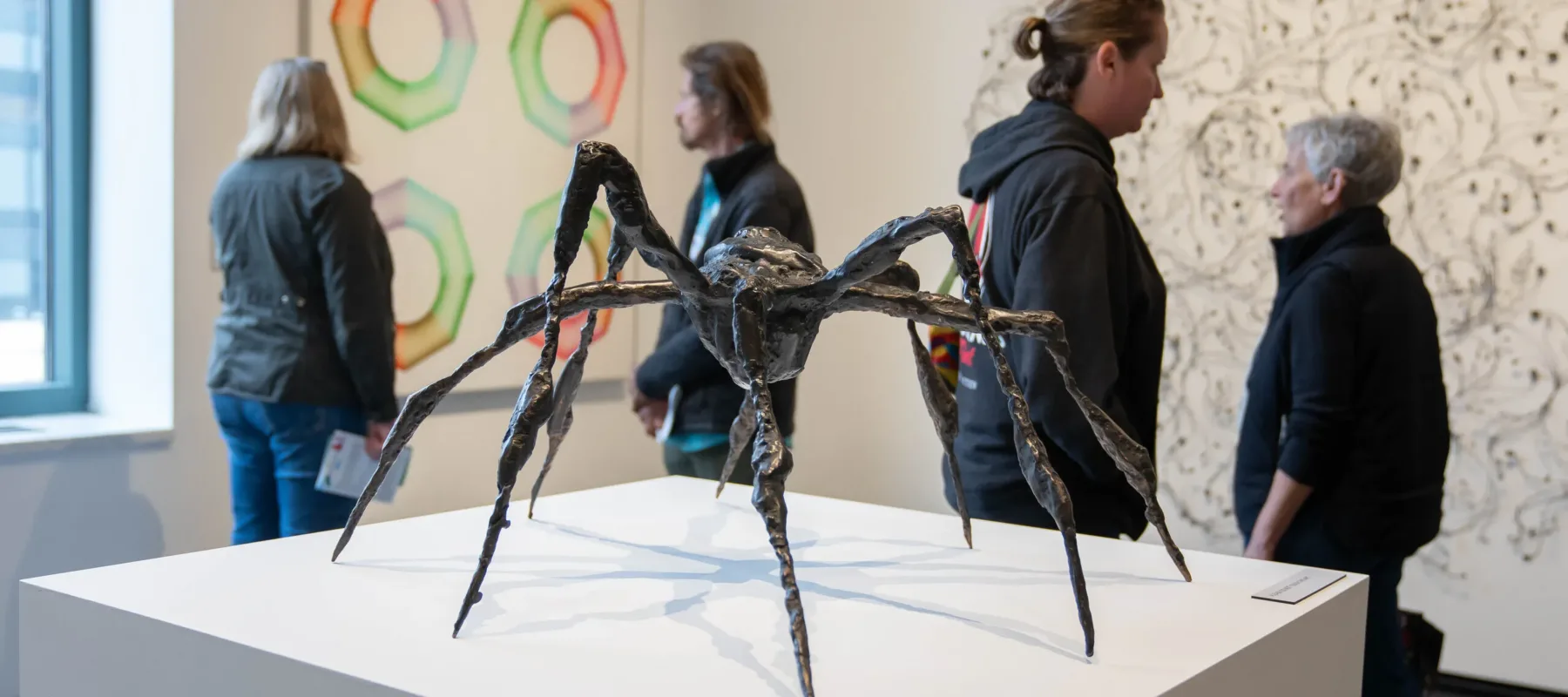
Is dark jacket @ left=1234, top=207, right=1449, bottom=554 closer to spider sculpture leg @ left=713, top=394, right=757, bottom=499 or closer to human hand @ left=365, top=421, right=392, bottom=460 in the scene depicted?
spider sculpture leg @ left=713, top=394, right=757, bottom=499

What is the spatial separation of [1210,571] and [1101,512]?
0.92 ft

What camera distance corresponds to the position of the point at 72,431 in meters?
2.52

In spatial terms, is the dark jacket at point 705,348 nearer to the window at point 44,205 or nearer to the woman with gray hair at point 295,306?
the woman with gray hair at point 295,306

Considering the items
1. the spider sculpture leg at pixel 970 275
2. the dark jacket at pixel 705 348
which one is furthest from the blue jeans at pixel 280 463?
the spider sculpture leg at pixel 970 275

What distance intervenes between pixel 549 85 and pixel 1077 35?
2107mm

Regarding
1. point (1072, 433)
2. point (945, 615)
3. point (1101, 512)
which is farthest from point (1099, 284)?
point (945, 615)

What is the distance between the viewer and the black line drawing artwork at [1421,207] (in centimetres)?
271

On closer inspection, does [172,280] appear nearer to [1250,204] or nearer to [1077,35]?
[1077,35]

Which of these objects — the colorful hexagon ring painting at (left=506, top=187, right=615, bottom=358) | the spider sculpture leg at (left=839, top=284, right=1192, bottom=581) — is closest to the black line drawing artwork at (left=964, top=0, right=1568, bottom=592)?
the colorful hexagon ring painting at (left=506, top=187, right=615, bottom=358)

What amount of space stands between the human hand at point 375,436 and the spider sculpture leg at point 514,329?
3.49 ft

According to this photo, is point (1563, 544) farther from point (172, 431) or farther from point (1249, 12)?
point (172, 431)

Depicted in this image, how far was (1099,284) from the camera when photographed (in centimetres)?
155

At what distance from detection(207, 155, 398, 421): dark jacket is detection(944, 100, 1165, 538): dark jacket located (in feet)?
3.63

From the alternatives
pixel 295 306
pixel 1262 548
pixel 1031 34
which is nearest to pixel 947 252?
pixel 1262 548
